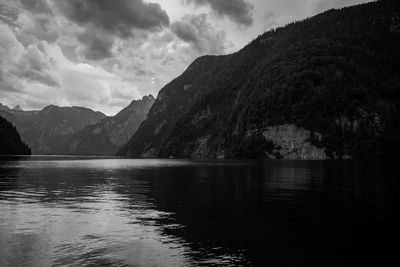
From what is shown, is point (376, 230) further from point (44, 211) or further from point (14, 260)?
point (44, 211)

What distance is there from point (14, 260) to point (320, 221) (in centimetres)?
2211

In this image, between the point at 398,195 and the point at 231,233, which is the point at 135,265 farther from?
the point at 398,195

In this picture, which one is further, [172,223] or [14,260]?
[172,223]

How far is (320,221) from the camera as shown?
96.3 feet

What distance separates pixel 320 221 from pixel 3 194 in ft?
128

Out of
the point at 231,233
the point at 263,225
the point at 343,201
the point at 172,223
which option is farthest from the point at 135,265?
the point at 343,201

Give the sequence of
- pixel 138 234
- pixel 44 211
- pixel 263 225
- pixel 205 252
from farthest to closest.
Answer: pixel 44 211 → pixel 263 225 → pixel 138 234 → pixel 205 252

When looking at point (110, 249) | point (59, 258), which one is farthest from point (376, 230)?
point (59, 258)

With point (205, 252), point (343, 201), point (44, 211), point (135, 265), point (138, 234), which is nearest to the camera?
point (135, 265)

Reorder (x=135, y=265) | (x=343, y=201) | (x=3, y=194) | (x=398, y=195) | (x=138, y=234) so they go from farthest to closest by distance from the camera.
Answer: (x=3, y=194) < (x=398, y=195) < (x=343, y=201) < (x=138, y=234) < (x=135, y=265)

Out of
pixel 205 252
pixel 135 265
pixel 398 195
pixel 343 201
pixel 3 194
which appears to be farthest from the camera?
pixel 3 194

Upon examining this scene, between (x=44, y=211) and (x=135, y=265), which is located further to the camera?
(x=44, y=211)

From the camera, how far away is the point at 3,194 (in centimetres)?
4659

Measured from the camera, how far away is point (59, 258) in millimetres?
19312
